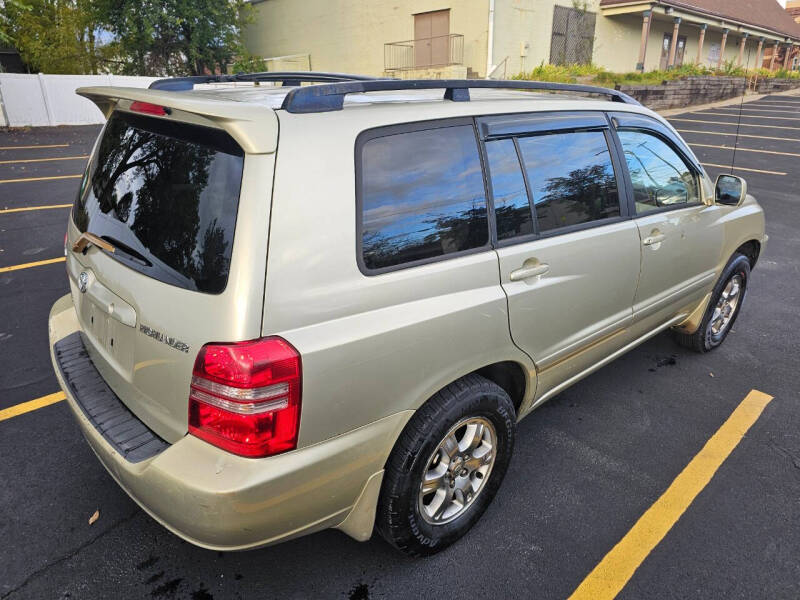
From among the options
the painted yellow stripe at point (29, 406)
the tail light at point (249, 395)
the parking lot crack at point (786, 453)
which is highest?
the tail light at point (249, 395)

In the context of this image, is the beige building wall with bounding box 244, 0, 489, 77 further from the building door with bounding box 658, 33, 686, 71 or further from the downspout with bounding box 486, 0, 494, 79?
the building door with bounding box 658, 33, 686, 71

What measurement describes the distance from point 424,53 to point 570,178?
67.4 ft

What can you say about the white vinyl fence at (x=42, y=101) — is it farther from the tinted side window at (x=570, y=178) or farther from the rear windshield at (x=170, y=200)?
the tinted side window at (x=570, y=178)

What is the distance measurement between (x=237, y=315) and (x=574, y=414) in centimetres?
245

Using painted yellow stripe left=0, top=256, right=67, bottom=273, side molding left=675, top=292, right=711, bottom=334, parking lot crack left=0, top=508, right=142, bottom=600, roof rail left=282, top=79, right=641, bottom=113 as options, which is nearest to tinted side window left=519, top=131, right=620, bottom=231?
roof rail left=282, top=79, right=641, bottom=113

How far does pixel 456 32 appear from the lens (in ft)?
65.9

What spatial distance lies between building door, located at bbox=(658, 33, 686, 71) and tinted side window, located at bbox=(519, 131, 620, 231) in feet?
89.9

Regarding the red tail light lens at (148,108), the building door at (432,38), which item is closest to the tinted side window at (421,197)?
the red tail light lens at (148,108)

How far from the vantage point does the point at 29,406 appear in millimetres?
3342

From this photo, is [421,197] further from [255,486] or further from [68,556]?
[68,556]

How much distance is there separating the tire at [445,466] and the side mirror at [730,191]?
7.66 ft

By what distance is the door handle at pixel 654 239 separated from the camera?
3.09m

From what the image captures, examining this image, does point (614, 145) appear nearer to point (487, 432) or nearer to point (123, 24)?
point (487, 432)

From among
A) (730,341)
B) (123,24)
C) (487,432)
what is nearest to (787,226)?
(730,341)
